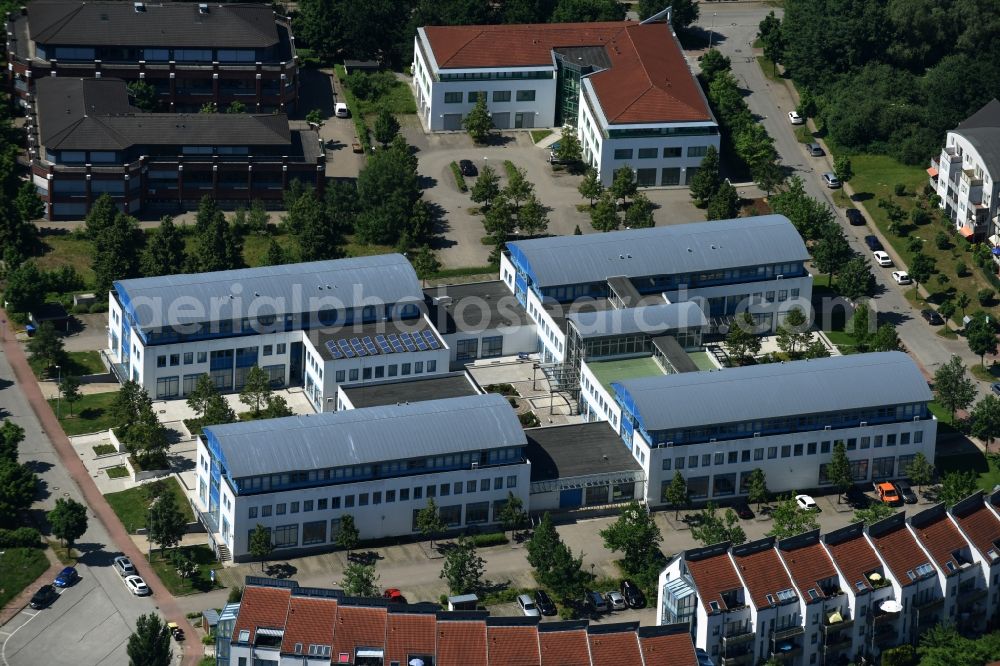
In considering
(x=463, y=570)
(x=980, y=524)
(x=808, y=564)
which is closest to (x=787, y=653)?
(x=808, y=564)

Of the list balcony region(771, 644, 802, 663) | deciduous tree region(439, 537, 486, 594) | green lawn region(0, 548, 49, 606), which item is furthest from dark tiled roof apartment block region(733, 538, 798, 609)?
green lawn region(0, 548, 49, 606)

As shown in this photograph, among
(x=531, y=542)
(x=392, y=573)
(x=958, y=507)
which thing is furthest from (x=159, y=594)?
(x=958, y=507)

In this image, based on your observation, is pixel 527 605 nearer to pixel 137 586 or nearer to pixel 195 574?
pixel 195 574

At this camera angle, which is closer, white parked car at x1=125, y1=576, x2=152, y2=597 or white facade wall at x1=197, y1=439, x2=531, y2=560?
white parked car at x1=125, y1=576, x2=152, y2=597

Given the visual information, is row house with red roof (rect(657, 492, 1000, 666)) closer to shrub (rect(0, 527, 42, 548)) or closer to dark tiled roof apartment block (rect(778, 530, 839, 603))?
dark tiled roof apartment block (rect(778, 530, 839, 603))

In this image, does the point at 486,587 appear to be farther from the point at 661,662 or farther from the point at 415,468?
the point at 661,662
